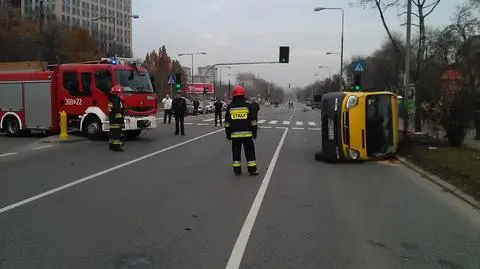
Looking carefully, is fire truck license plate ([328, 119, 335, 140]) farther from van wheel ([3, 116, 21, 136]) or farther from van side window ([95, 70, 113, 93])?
van wheel ([3, 116, 21, 136])

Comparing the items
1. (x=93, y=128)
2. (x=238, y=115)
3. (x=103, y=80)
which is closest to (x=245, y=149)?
(x=238, y=115)

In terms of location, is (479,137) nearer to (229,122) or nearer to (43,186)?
(229,122)

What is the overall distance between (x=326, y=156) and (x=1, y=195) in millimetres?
8084

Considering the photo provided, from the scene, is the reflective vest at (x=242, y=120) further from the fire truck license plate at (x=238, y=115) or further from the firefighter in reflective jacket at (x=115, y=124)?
the firefighter in reflective jacket at (x=115, y=124)

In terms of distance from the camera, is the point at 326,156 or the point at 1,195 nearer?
the point at 1,195

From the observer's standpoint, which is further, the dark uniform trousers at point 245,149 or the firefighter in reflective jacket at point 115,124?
the firefighter in reflective jacket at point 115,124

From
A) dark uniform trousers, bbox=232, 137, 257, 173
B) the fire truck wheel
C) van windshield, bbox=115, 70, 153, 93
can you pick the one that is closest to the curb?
dark uniform trousers, bbox=232, 137, 257, 173

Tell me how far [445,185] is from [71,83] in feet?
46.7

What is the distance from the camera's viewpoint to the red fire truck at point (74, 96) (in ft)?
64.0

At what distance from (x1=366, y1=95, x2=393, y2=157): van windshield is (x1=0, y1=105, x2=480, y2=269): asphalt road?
1594 mm

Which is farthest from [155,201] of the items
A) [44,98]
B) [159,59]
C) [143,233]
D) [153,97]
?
[159,59]

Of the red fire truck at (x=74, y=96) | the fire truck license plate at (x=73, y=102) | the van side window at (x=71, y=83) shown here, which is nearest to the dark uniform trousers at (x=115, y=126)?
the red fire truck at (x=74, y=96)

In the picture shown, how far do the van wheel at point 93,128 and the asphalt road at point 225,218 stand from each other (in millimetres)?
6782

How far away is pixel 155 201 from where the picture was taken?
830 cm
